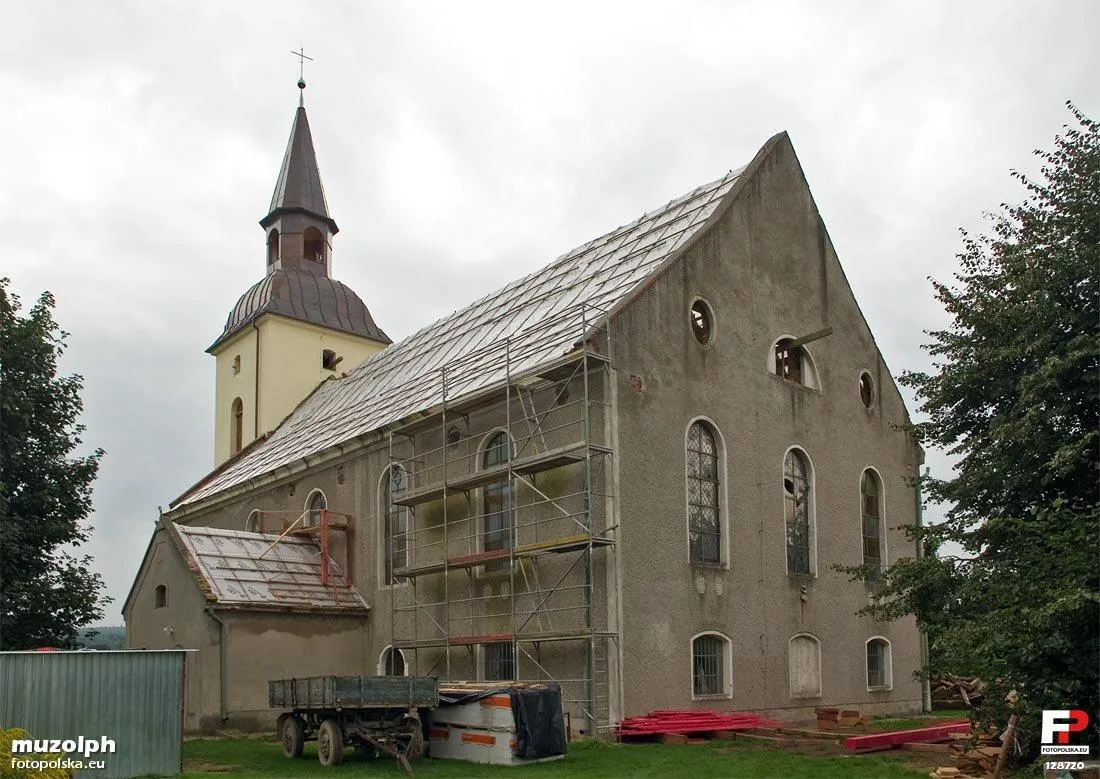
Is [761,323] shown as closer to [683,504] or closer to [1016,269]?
[683,504]

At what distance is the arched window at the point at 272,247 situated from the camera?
46.5 m

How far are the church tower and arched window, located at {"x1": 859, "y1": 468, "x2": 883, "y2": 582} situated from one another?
24.0 meters

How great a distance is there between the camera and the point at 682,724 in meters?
18.9

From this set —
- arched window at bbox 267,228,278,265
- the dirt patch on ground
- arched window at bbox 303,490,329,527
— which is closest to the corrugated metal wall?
the dirt patch on ground

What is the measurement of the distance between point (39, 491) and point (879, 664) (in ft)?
81.5

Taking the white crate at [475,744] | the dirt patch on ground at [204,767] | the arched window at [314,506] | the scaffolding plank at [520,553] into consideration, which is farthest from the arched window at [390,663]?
the dirt patch on ground at [204,767]

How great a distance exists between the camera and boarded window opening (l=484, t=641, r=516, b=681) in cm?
2167

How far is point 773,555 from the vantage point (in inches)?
913

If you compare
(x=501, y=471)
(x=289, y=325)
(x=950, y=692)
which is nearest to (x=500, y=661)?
(x=501, y=471)

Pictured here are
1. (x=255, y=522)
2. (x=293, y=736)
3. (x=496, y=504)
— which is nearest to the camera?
(x=293, y=736)

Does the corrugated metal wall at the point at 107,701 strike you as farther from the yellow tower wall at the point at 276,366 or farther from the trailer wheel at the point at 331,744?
the yellow tower wall at the point at 276,366

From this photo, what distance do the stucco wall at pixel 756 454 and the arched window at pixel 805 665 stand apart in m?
0.20

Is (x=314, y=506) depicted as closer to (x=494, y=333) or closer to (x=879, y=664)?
(x=494, y=333)

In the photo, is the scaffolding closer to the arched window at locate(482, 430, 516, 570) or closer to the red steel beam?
the arched window at locate(482, 430, 516, 570)
